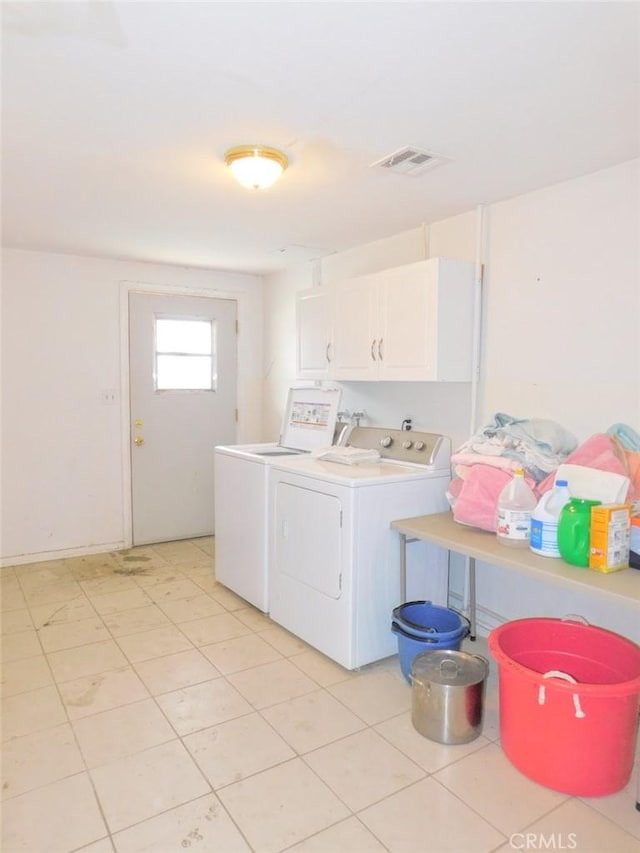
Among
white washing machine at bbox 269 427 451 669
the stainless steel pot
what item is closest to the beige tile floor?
the stainless steel pot

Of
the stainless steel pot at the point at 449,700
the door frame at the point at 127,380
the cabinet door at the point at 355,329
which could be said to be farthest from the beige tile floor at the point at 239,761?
the cabinet door at the point at 355,329

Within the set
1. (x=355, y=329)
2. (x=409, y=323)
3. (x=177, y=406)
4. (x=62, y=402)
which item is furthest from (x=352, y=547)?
(x=62, y=402)

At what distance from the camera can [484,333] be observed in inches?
115

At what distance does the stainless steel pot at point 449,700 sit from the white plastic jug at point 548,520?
54 centimetres

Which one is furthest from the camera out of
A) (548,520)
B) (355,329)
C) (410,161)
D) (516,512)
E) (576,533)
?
(355,329)

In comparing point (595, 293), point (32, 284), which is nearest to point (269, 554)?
point (595, 293)

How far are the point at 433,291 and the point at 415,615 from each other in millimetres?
1572

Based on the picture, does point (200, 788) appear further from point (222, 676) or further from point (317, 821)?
point (222, 676)

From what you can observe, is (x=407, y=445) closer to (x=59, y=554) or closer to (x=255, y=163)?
(x=255, y=163)

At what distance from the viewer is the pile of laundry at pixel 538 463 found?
82.1 inches

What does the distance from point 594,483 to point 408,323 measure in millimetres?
1281

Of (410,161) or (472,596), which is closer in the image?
(410,161)

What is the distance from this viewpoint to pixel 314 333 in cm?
368

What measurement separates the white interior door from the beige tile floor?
1582mm
